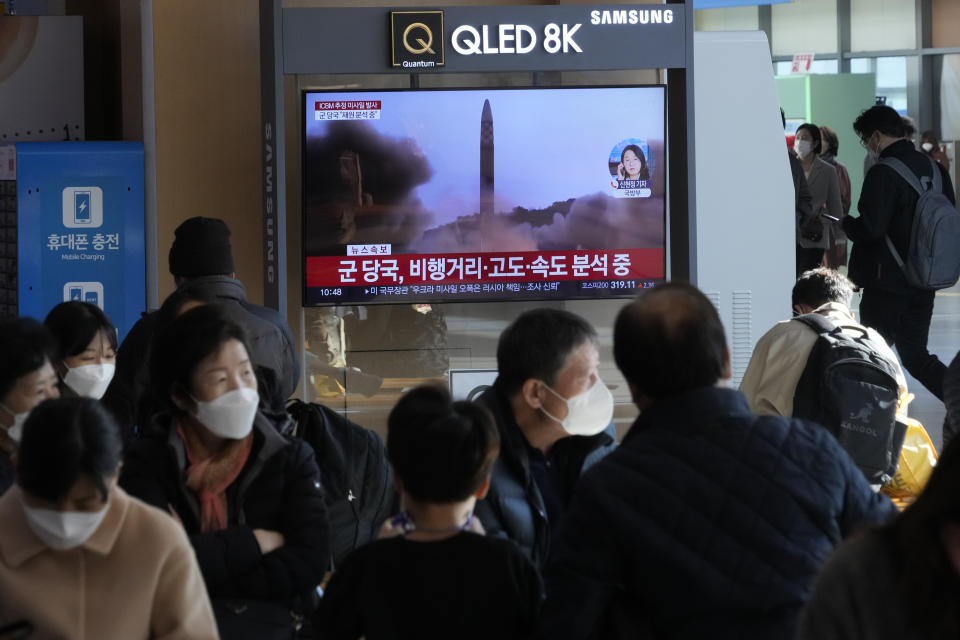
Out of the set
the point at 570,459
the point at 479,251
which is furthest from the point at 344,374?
the point at 570,459

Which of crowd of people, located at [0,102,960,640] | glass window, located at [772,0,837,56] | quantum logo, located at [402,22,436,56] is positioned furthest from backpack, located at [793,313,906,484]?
glass window, located at [772,0,837,56]

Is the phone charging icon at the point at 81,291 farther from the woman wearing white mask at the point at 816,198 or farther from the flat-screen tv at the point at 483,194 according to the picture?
the woman wearing white mask at the point at 816,198

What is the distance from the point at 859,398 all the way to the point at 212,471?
8.42ft

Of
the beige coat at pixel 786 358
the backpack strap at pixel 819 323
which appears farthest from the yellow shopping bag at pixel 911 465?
the backpack strap at pixel 819 323

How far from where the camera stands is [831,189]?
8.59 m

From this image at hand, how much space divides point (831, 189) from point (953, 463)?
24.8 ft

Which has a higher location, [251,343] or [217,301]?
[217,301]

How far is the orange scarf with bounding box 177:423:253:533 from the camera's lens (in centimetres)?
263

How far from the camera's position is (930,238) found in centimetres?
704

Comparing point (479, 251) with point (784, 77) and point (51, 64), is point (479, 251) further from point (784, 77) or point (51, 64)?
point (784, 77)

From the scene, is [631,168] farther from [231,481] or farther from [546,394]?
[231,481]

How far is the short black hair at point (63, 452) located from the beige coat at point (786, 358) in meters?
3.00

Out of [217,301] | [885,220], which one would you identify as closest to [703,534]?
[217,301]

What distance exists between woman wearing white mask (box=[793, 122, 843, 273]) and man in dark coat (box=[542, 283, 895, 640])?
6.26m
